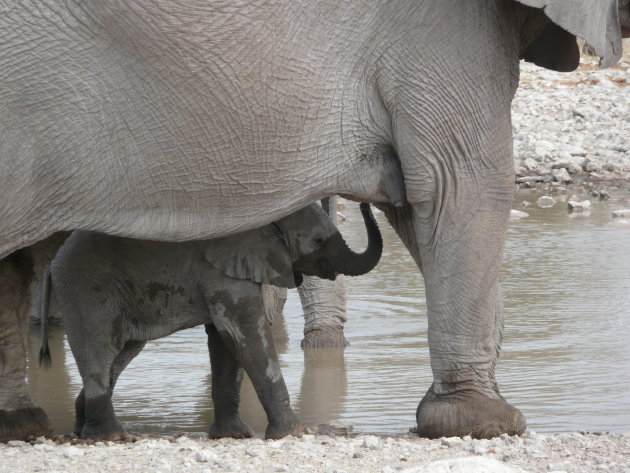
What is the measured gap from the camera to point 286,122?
482 centimetres

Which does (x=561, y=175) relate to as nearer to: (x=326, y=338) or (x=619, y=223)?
(x=619, y=223)

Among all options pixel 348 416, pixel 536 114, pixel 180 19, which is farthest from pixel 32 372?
pixel 536 114

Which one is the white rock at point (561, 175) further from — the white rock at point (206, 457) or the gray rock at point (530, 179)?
the white rock at point (206, 457)

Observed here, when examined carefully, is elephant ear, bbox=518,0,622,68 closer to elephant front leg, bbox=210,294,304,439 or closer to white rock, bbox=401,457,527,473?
elephant front leg, bbox=210,294,304,439

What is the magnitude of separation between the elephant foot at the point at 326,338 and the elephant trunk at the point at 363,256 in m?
1.56

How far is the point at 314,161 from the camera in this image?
194 inches

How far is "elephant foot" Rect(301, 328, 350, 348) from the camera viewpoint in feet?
23.9

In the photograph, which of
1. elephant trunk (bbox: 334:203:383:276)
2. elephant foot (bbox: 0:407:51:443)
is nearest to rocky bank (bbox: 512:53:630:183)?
elephant trunk (bbox: 334:203:383:276)

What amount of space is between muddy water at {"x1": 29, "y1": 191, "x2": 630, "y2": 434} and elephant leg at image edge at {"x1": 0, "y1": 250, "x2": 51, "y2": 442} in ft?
1.56

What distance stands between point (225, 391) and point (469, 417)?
1017 millimetres

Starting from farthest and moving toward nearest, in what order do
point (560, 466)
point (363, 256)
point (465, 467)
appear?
point (363, 256) < point (560, 466) < point (465, 467)

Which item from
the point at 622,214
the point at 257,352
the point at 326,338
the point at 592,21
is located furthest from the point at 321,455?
the point at 622,214

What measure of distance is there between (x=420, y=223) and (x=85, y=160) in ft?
3.90

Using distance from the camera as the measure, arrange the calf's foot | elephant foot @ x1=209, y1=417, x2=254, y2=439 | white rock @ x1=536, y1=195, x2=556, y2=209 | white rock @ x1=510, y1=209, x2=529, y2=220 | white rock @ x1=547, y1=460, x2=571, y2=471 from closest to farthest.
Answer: white rock @ x1=547, y1=460, x2=571, y2=471 < the calf's foot < elephant foot @ x1=209, y1=417, x2=254, y2=439 < white rock @ x1=510, y1=209, x2=529, y2=220 < white rock @ x1=536, y1=195, x2=556, y2=209
